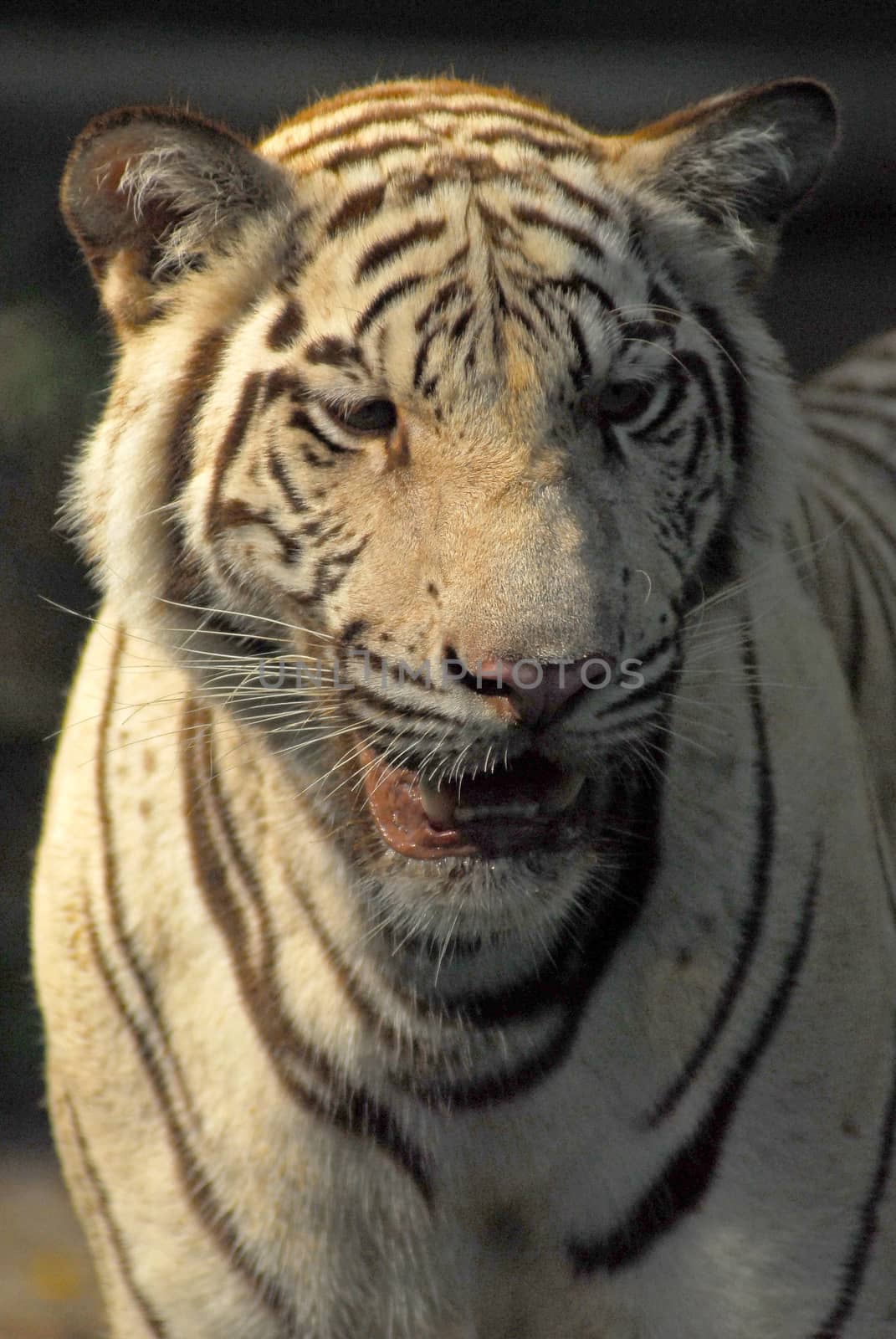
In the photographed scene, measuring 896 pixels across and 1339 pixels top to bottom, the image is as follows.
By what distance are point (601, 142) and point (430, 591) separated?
1.40ft

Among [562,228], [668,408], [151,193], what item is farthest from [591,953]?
[151,193]

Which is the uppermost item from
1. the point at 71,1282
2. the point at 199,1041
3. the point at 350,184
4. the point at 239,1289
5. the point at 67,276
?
the point at 67,276

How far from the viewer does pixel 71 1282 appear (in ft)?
7.05

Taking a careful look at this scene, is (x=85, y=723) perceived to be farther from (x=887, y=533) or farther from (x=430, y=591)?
(x=887, y=533)

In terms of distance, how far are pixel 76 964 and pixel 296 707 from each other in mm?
321

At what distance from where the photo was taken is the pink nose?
0.88 metres

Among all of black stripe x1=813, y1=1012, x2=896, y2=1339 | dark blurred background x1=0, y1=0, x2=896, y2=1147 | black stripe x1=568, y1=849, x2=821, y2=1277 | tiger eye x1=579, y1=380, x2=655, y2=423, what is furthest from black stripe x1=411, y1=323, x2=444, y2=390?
dark blurred background x1=0, y1=0, x2=896, y2=1147

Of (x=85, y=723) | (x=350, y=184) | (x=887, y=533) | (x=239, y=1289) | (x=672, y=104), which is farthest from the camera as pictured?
(x=672, y=104)

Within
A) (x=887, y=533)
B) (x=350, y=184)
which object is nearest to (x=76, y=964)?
(x=350, y=184)

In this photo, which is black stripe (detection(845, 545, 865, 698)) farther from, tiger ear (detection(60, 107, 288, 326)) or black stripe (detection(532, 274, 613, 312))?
tiger ear (detection(60, 107, 288, 326))

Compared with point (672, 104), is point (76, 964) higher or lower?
lower

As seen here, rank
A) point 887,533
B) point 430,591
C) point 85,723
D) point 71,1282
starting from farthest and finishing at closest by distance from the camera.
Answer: point 71,1282
point 887,533
point 85,723
point 430,591

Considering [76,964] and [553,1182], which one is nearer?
[553,1182]

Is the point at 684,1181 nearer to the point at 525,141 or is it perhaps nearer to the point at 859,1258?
the point at 859,1258
